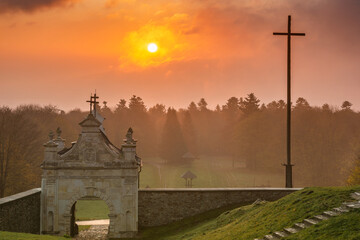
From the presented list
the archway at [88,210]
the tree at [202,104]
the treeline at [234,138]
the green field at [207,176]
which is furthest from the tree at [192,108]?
the archway at [88,210]

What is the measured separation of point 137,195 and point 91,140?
4365 mm

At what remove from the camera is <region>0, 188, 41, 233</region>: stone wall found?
897 inches

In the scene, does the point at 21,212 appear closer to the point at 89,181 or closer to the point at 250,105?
the point at 89,181

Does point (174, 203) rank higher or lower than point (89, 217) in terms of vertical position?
higher

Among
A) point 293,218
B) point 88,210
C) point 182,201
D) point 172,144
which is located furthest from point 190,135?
point 293,218

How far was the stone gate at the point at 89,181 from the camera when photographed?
2778cm

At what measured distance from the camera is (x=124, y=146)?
2803cm

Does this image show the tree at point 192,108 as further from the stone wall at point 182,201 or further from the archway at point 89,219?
the stone wall at point 182,201

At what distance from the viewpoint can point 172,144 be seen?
97625 mm

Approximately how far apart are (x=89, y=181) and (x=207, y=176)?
57.4 m

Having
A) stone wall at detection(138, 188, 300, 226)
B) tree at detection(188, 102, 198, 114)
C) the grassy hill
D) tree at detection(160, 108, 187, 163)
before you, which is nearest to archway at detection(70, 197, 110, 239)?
stone wall at detection(138, 188, 300, 226)

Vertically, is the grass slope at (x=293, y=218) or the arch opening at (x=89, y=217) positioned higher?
the grass slope at (x=293, y=218)

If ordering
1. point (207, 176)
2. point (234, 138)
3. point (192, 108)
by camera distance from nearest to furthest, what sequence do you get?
point (207, 176)
point (234, 138)
point (192, 108)

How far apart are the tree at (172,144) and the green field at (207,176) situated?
7.13 ft
